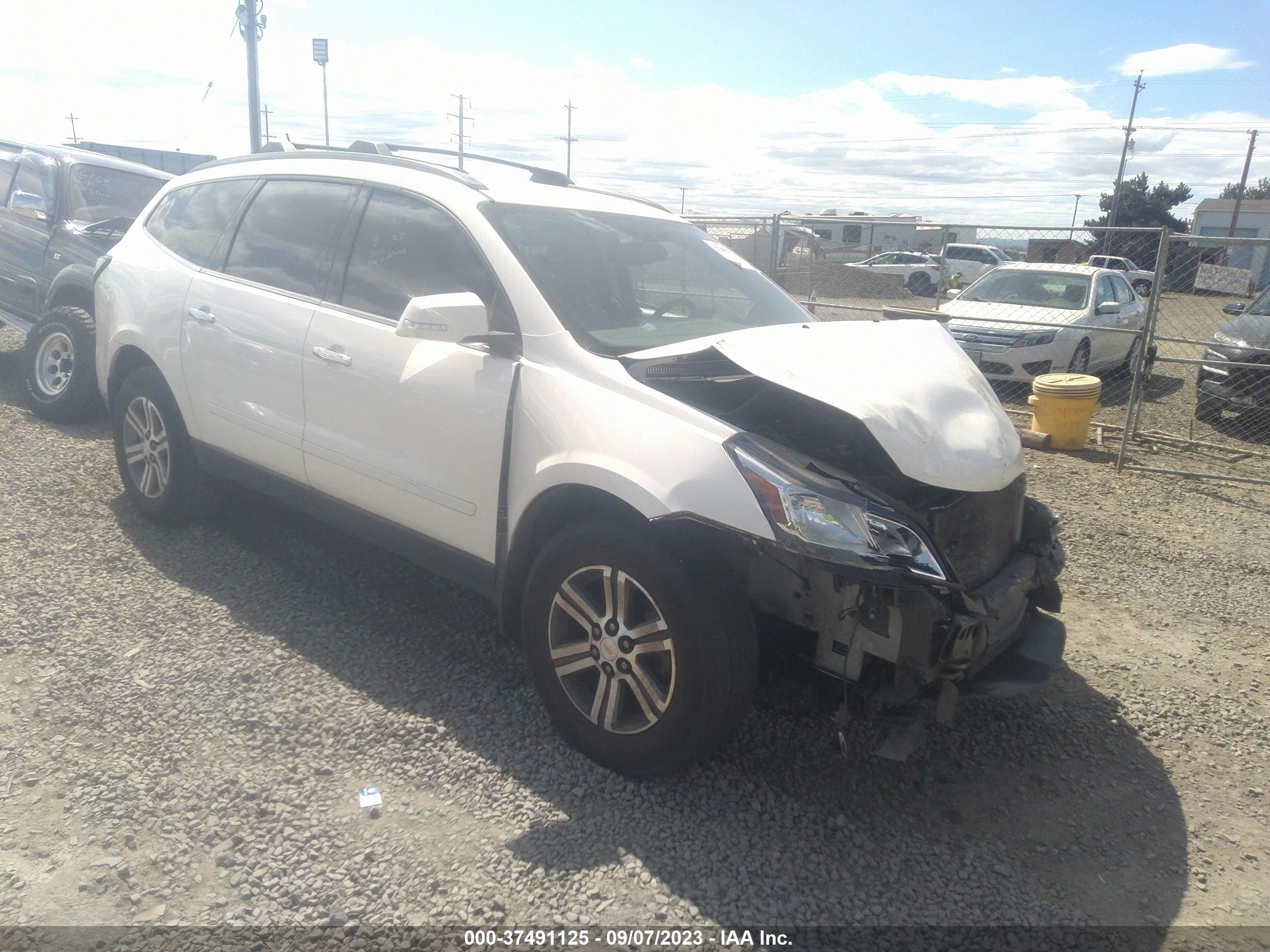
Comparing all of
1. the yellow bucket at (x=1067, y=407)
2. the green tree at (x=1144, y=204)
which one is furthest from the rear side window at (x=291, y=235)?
the green tree at (x=1144, y=204)

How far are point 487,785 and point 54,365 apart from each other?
19.3 ft

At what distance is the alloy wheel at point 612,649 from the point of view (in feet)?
9.25

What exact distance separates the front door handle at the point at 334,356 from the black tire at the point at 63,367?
12.7 ft

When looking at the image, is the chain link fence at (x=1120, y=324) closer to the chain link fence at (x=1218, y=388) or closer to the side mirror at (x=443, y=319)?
the chain link fence at (x=1218, y=388)

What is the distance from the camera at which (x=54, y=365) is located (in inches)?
271

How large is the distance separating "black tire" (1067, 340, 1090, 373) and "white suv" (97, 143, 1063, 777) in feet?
26.1

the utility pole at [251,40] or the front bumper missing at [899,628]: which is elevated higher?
the utility pole at [251,40]

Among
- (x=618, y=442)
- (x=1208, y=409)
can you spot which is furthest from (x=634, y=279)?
(x=1208, y=409)

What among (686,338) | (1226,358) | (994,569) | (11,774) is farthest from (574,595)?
(1226,358)

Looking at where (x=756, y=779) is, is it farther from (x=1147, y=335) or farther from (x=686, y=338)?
(x=1147, y=335)

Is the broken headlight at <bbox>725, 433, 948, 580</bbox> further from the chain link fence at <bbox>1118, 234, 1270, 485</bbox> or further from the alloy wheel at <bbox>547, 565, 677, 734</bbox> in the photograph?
the chain link fence at <bbox>1118, 234, 1270, 485</bbox>

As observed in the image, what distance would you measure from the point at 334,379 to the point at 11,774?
1.79 metres

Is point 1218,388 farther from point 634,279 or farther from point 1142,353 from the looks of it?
point 634,279

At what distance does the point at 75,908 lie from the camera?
93.5 inches
